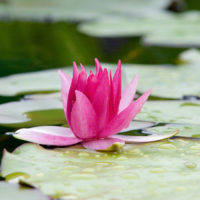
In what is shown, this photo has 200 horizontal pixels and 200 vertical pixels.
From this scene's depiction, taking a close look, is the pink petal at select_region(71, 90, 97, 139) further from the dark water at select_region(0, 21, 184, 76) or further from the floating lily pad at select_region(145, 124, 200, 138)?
the dark water at select_region(0, 21, 184, 76)

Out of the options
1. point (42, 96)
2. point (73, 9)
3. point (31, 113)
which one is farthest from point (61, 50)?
point (73, 9)

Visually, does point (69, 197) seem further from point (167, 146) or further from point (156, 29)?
point (156, 29)

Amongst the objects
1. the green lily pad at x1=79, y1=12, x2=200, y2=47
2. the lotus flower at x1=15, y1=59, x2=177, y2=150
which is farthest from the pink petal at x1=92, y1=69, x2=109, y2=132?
the green lily pad at x1=79, y1=12, x2=200, y2=47

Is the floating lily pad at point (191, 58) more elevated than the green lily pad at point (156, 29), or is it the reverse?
A: the green lily pad at point (156, 29)

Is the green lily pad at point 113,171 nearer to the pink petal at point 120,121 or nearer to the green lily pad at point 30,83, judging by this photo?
the pink petal at point 120,121

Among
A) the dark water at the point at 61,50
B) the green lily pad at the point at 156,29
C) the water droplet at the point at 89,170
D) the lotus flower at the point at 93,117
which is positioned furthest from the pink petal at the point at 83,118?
the green lily pad at the point at 156,29

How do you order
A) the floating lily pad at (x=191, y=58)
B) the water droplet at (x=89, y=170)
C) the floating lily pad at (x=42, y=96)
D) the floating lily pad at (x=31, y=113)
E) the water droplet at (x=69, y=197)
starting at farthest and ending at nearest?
the floating lily pad at (x=191, y=58) < the floating lily pad at (x=42, y=96) < the floating lily pad at (x=31, y=113) < the water droplet at (x=89, y=170) < the water droplet at (x=69, y=197)

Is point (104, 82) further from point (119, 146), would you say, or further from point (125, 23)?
point (125, 23)
